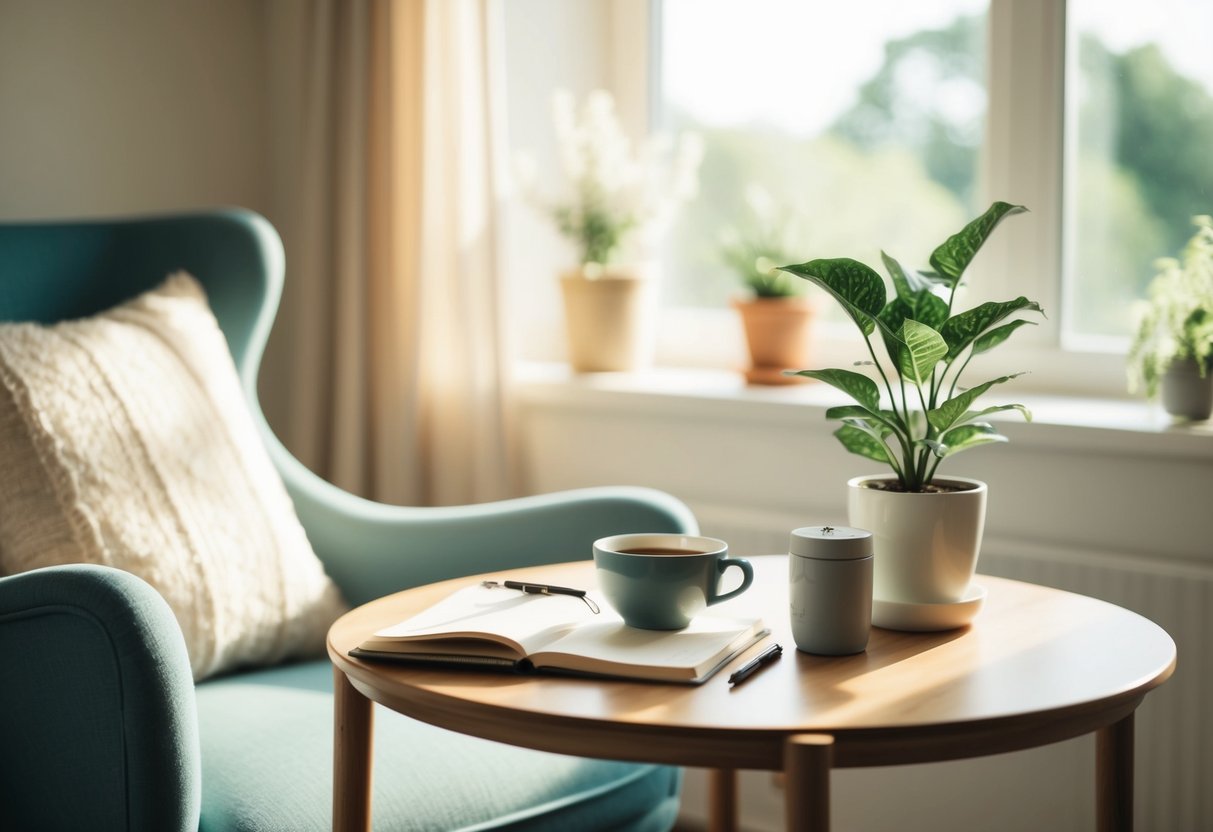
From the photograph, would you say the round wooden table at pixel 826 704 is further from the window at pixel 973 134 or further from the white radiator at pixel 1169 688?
the window at pixel 973 134

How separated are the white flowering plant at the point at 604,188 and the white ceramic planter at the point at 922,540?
118 cm

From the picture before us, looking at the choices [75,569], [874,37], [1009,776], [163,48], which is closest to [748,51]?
[874,37]

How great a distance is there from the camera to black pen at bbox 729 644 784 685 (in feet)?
3.39

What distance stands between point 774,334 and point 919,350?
1002 mm

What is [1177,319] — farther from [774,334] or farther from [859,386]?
[859,386]

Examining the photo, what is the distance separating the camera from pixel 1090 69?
6.72ft

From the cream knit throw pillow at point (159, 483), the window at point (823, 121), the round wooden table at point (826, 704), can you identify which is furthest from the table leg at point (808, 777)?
the window at point (823, 121)

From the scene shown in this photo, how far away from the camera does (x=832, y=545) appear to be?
1084mm

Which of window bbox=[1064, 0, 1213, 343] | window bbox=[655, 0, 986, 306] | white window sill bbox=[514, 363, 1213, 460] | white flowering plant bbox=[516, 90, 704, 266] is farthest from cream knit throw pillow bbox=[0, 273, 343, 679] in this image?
window bbox=[1064, 0, 1213, 343]

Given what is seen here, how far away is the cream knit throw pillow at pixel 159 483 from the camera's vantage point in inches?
58.2

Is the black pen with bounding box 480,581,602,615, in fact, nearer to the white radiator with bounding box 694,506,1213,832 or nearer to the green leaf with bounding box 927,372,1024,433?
the green leaf with bounding box 927,372,1024,433

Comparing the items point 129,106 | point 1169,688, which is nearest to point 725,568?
point 1169,688

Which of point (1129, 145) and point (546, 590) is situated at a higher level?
point (1129, 145)

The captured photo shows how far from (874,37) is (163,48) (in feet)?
4.24
